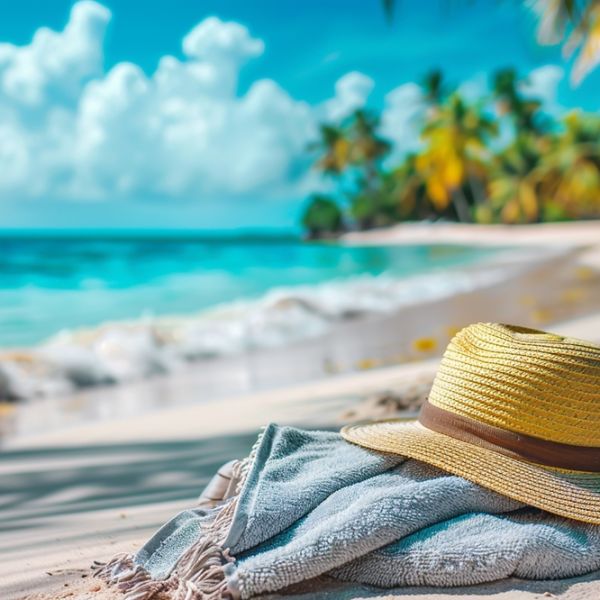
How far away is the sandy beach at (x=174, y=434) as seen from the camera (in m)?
2.31

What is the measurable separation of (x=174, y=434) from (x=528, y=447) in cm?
265

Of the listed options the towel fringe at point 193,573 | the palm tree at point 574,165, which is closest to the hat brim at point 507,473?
the towel fringe at point 193,573

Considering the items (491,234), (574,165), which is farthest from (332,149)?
(574,165)

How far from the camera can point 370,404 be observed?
4543 mm

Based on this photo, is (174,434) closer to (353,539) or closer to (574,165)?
(353,539)

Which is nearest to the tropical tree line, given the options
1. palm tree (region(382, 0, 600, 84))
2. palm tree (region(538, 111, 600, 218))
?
palm tree (region(538, 111, 600, 218))

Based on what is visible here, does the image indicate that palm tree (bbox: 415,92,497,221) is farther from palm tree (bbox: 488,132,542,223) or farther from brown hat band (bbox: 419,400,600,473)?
brown hat band (bbox: 419,400,600,473)

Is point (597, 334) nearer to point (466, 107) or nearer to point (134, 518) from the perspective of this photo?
point (134, 518)

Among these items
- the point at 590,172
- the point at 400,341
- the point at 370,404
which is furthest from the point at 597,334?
the point at 590,172

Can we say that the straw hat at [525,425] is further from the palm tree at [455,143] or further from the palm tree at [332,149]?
the palm tree at [332,149]

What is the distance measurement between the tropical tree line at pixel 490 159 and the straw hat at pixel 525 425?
41.4 meters

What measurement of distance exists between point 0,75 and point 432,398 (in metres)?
73.4

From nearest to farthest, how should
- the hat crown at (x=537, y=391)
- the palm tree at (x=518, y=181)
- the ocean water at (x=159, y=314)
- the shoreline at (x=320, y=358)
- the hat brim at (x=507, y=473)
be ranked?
the hat brim at (x=507, y=473) → the hat crown at (x=537, y=391) → the shoreline at (x=320, y=358) → the ocean water at (x=159, y=314) → the palm tree at (x=518, y=181)

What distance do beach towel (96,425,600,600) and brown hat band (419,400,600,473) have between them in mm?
150
